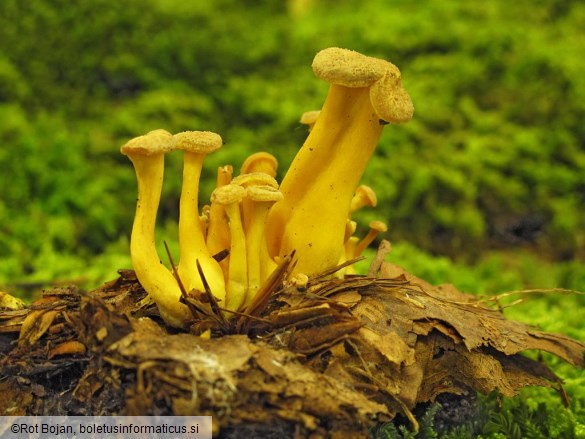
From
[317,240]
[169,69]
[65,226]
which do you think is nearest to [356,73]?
[317,240]

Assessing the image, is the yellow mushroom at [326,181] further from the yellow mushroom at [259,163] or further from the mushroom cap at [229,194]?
the mushroom cap at [229,194]

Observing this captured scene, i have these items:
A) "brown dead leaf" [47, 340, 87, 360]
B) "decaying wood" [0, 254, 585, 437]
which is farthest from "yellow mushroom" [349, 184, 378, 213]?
"brown dead leaf" [47, 340, 87, 360]

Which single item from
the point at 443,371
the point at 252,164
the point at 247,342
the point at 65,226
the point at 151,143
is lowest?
the point at 65,226

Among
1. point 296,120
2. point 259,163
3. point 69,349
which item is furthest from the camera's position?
point 296,120

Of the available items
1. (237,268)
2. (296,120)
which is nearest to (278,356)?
(237,268)

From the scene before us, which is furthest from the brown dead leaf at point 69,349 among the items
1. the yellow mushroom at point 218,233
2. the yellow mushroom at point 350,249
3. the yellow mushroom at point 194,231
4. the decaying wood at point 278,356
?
the yellow mushroom at point 350,249

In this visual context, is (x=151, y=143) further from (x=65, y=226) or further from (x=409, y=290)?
(x=65, y=226)

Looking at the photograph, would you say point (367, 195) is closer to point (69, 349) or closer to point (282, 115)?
point (69, 349)
